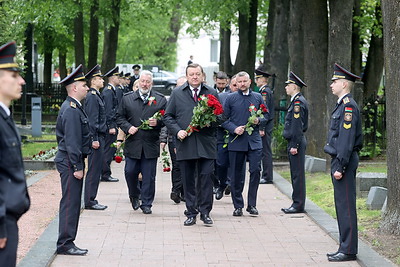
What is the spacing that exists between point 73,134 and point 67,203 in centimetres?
79

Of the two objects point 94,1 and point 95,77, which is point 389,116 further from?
point 94,1

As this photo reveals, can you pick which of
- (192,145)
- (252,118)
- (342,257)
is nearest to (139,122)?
(192,145)

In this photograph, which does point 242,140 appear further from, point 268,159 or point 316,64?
point 316,64

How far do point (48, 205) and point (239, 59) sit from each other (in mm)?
18682

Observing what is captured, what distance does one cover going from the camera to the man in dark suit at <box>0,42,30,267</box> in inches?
240

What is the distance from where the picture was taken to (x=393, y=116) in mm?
11320

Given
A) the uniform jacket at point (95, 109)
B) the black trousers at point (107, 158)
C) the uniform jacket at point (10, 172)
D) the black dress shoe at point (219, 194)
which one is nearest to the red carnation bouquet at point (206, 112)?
the uniform jacket at point (95, 109)

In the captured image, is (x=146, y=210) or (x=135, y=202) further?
(x=135, y=202)

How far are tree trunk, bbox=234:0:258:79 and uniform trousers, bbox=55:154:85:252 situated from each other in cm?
2199

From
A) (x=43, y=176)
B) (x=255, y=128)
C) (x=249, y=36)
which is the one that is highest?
(x=249, y=36)

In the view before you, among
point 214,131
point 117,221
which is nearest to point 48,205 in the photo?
point 117,221

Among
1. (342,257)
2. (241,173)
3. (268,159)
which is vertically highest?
(241,173)

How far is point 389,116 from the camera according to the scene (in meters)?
11.4

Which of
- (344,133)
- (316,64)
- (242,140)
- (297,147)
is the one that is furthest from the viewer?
(316,64)
